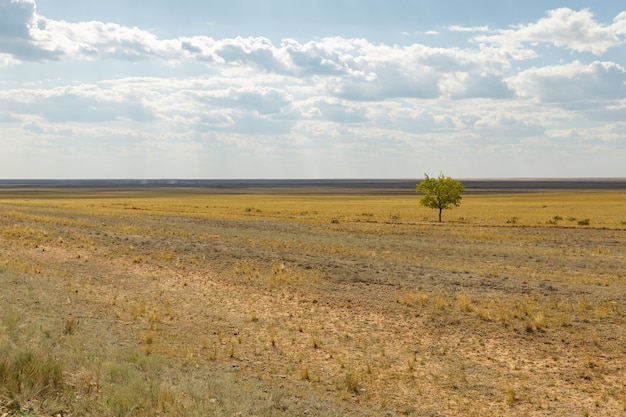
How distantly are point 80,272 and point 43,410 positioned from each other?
17348 mm

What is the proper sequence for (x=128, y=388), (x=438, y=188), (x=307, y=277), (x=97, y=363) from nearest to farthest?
(x=128, y=388) < (x=97, y=363) < (x=307, y=277) < (x=438, y=188)

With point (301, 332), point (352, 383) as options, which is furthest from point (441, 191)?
point (352, 383)

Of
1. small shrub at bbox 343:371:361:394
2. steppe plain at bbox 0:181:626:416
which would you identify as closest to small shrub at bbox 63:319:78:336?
steppe plain at bbox 0:181:626:416

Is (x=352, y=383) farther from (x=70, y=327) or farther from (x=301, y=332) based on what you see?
(x=70, y=327)

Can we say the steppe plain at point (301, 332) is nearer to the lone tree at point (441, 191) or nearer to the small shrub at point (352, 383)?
the small shrub at point (352, 383)

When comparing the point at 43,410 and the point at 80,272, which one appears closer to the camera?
the point at 43,410

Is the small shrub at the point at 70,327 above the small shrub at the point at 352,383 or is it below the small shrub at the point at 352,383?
above

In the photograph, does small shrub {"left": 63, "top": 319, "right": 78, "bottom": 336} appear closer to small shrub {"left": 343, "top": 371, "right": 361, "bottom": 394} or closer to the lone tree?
small shrub {"left": 343, "top": 371, "right": 361, "bottom": 394}

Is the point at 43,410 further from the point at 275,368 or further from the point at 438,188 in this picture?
the point at 438,188

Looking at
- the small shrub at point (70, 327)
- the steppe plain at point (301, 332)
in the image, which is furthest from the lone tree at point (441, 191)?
the small shrub at point (70, 327)

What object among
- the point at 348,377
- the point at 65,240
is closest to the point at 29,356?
the point at 348,377

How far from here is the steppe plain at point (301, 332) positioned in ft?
37.7

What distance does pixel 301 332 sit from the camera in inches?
699

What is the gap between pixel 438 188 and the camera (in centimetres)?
6988
